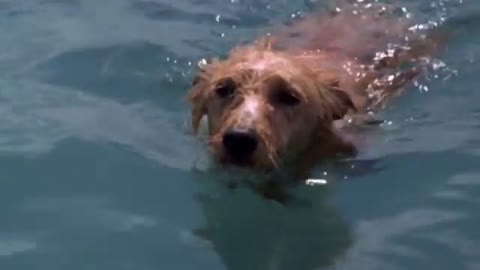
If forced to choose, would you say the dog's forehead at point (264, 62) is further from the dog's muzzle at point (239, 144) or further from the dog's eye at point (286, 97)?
the dog's muzzle at point (239, 144)

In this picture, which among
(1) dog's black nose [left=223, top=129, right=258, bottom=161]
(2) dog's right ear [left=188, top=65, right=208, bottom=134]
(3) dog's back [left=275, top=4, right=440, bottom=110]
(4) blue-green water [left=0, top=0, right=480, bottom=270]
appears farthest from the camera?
(3) dog's back [left=275, top=4, right=440, bottom=110]

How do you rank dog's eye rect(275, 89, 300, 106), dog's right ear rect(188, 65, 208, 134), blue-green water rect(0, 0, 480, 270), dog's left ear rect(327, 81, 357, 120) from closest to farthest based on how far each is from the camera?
blue-green water rect(0, 0, 480, 270)
dog's eye rect(275, 89, 300, 106)
dog's right ear rect(188, 65, 208, 134)
dog's left ear rect(327, 81, 357, 120)

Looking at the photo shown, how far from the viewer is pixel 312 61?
740 centimetres

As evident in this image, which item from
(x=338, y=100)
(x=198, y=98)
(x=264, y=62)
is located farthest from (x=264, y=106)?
(x=338, y=100)

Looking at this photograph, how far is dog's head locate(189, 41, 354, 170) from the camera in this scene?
19.6ft

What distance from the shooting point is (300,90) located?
6660mm

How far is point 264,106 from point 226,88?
369 mm

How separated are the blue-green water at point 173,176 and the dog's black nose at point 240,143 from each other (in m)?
0.40

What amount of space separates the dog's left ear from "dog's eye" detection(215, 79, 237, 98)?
29.6 inches

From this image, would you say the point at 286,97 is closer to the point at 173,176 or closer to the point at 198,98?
the point at 198,98

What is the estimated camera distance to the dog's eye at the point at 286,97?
658cm

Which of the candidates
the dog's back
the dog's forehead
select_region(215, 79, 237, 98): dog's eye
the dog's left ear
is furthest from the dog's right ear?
the dog's back

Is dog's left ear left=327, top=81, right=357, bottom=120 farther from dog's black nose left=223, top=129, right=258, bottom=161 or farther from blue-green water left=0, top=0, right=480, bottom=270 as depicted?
dog's black nose left=223, top=129, right=258, bottom=161

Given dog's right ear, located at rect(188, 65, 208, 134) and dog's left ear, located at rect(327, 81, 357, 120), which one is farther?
dog's left ear, located at rect(327, 81, 357, 120)
